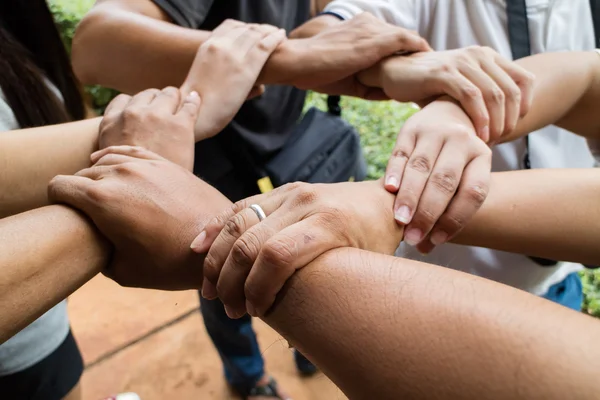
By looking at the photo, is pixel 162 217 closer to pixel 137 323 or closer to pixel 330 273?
pixel 330 273

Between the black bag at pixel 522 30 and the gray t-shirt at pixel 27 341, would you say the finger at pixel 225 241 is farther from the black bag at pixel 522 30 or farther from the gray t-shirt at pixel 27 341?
the black bag at pixel 522 30

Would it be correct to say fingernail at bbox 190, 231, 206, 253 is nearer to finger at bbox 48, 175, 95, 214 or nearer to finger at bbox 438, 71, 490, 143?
finger at bbox 48, 175, 95, 214

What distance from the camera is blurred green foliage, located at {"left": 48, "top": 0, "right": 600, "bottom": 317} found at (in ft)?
7.93

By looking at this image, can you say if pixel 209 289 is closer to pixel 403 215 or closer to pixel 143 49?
pixel 403 215

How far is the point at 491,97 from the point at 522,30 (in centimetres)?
21

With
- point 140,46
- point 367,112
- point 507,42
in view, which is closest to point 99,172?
point 140,46

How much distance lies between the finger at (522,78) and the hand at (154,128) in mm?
565

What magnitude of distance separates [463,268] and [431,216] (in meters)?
0.39

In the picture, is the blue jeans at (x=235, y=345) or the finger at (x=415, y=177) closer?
the finger at (x=415, y=177)

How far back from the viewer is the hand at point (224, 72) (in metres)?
0.82

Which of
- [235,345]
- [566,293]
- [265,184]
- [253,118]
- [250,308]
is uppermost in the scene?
[250,308]

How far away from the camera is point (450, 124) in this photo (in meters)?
0.67

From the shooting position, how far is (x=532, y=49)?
86 cm

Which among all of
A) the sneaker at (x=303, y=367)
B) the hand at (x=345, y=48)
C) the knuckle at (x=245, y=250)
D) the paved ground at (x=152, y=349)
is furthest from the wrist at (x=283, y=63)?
the sneaker at (x=303, y=367)
